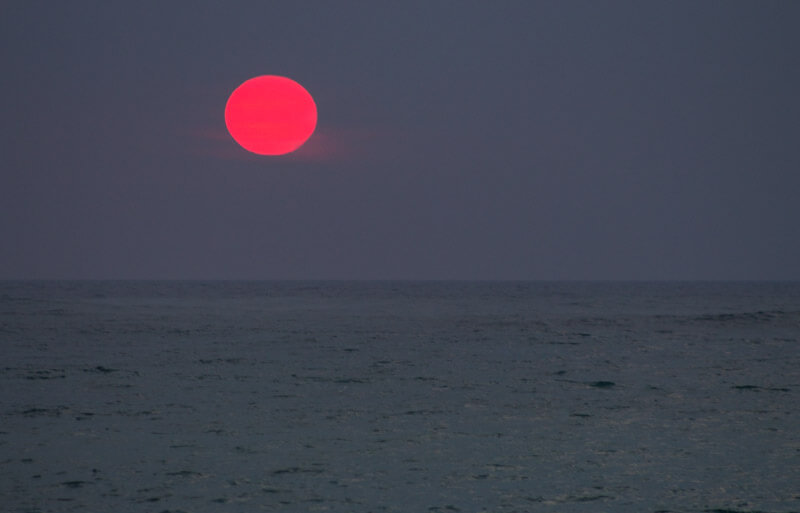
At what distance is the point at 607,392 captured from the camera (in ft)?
53.6

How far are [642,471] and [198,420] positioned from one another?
6.77 metres

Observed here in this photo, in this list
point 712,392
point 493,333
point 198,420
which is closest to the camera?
point 198,420

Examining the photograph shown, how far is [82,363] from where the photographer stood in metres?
20.8

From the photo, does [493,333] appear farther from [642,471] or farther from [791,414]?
[642,471]

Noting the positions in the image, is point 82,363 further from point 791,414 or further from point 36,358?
point 791,414

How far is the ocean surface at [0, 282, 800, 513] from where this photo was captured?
873 centimetres

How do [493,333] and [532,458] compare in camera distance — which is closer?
[532,458]

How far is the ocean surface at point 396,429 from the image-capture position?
873 cm

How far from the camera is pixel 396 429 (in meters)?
12.2

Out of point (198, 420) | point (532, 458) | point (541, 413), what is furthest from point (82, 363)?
point (532, 458)

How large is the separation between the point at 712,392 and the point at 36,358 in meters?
16.7

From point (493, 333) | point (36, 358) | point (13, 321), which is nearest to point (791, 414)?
point (36, 358)

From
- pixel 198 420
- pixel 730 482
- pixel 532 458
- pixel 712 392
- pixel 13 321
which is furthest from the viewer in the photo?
→ pixel 13 321

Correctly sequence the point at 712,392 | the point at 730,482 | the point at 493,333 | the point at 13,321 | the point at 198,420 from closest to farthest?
the point at 730,482 → the point at 198,420 → the point at 712,392 → the point at 493,333 → the point at 13,321
